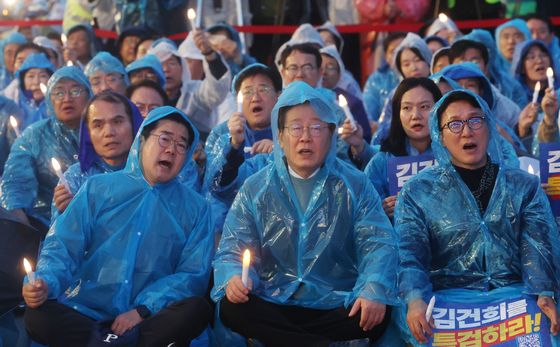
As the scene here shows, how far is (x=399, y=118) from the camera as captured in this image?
5.93 metres

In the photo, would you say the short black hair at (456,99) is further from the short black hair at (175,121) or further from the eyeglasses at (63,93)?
the eyeglasses at (63,93)

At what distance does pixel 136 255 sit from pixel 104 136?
991 mm

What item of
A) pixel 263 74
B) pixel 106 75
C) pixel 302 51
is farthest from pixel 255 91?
pixel 106 75

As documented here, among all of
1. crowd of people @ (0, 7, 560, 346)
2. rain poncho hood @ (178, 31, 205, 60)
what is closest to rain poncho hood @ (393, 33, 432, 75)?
rain poncho hood @ (178, 31, 205, 60)

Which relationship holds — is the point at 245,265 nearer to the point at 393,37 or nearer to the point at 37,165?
the point at 37,165

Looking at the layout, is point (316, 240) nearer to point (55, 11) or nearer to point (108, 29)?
point (108, 29)

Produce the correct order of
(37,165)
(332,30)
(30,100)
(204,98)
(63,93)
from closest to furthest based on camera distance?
1. (37,165)
2. (63,93)
3. (204,98)
4. (30,100)
5. (332,30)

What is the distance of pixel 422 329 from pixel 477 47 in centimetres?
360

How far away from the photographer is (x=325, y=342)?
4.70 meters

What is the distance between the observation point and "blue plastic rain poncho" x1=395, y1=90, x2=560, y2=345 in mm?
4805

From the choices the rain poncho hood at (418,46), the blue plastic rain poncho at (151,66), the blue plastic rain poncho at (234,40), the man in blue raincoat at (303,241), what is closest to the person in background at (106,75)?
the blue plastic rain poncho at (151,66)

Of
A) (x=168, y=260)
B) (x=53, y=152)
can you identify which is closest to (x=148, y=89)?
(x=53, y=152)

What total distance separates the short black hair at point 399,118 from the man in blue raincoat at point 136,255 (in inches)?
46.2

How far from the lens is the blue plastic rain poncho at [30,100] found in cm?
817
